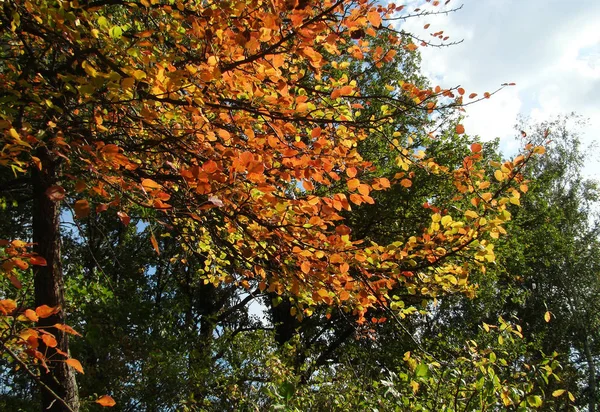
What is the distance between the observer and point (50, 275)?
12.5 feet

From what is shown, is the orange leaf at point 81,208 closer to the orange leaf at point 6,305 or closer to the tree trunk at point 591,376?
the orange leaf at point 6,305

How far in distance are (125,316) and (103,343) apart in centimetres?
94

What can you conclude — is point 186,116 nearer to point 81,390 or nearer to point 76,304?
point 76,304

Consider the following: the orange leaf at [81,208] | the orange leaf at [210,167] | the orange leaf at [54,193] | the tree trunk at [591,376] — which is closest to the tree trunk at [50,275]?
the orange leaf at [54,193]

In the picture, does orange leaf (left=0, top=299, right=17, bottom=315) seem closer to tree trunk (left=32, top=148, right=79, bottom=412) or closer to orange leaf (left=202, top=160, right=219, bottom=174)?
orange leaf (left=202, top=160, right=219, bottom=174)

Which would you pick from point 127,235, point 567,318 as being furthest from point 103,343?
point 567,318

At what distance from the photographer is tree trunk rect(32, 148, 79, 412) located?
3.65m

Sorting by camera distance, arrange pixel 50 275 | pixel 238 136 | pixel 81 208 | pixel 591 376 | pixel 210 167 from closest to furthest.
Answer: pixel 81 208, pixel 210 167, pixel 238 136, pixel 50 275, pixel 591 376

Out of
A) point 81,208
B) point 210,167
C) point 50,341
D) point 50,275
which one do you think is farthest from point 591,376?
point 81,208

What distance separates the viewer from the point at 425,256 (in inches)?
131

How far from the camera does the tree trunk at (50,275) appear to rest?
3.65 metres

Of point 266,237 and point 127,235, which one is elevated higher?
point 127,235

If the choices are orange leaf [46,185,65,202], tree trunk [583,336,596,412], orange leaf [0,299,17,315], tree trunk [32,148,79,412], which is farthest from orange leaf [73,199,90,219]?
tree trunk [583,336,596,412]

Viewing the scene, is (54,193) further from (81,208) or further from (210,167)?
(210,167)
